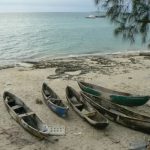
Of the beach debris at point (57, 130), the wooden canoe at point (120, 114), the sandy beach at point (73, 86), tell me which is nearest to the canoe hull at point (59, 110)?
the sandy beach at point (73, 86)

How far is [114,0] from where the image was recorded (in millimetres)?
10648

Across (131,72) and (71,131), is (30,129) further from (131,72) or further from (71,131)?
(131,72)

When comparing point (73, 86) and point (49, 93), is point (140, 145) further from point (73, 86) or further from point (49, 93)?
point (73, 86)

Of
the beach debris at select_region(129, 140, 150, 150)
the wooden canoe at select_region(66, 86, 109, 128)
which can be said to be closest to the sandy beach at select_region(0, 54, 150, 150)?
the beach debris at select_region(129, 140, 150, 150)

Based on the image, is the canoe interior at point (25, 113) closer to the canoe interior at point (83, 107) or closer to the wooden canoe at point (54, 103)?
the wooden canoe at point (54, 103)

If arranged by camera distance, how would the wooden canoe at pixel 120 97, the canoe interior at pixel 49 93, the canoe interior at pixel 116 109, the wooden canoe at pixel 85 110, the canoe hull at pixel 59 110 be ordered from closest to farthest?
1. the wooden canoe at pixel 85 110
2. the canoe interior at pixel 116 109
3. the canoe hull at pixel 59 110
4. the wooden canoe at pixel 120 97
5. the canoe interior at pixel 49 93

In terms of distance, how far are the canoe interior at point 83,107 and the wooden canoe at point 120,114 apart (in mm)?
197

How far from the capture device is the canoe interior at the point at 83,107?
34.8 feet

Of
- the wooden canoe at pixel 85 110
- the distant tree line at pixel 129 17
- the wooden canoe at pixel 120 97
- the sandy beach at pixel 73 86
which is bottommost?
the sandy beach at pixel 73 86

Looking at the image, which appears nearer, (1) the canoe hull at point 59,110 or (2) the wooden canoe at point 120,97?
(1) the canoe hull at point 59,110

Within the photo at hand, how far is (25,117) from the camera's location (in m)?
10.3

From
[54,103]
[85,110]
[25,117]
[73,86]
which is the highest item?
[25,117]

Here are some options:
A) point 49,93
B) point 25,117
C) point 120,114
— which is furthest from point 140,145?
point 49,93

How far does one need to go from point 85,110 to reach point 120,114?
4.25ft
